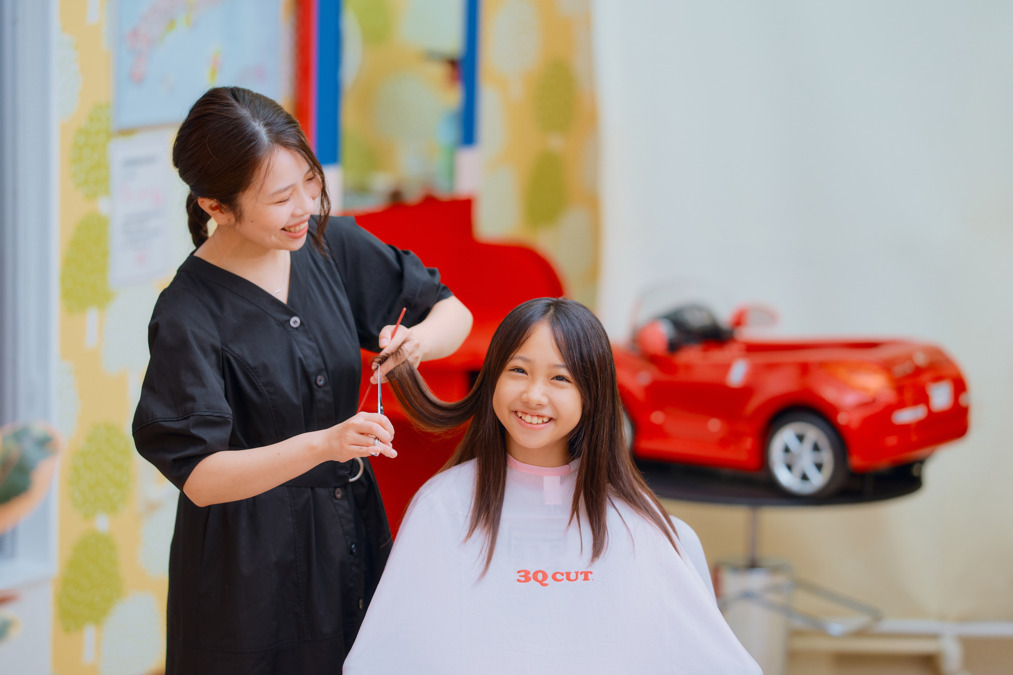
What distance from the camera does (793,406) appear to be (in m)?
1.92

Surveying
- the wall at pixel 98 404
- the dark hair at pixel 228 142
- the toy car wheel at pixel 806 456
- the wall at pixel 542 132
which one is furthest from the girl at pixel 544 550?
the wall at pixel 542 132

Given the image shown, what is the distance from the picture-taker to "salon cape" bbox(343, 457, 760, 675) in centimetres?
121

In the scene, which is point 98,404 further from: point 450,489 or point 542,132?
point 542,132

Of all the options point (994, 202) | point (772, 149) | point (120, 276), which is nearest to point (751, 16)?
point (772, 149)

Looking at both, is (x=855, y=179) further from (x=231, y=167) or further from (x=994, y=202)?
(x=231, y=167)

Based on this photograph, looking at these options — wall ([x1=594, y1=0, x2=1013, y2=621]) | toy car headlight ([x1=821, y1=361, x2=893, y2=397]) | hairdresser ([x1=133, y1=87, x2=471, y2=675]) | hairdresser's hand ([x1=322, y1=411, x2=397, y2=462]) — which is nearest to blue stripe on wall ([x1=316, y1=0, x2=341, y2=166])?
wall ([x1=594, y1=0, x2=1013, y2=621])

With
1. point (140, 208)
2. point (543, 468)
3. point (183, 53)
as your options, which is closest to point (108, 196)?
point (140, 208)

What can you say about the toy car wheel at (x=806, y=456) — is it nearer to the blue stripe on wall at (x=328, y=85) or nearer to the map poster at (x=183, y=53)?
the blue stripe on wall at (x=328, y=85)

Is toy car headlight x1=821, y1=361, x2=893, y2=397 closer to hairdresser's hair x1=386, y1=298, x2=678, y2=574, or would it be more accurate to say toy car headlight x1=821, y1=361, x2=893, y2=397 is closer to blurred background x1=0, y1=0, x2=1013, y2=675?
hairdresser's hair x1=386, y1=298, x2=678, y2=574

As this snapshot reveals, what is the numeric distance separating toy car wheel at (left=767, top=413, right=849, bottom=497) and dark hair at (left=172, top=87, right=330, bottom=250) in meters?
1.21

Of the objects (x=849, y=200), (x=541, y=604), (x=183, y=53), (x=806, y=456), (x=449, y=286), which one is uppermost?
(x=183, y=53)

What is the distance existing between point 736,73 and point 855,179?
462 millimetres

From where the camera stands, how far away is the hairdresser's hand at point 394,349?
3.84 feet

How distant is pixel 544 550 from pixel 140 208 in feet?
4.45
